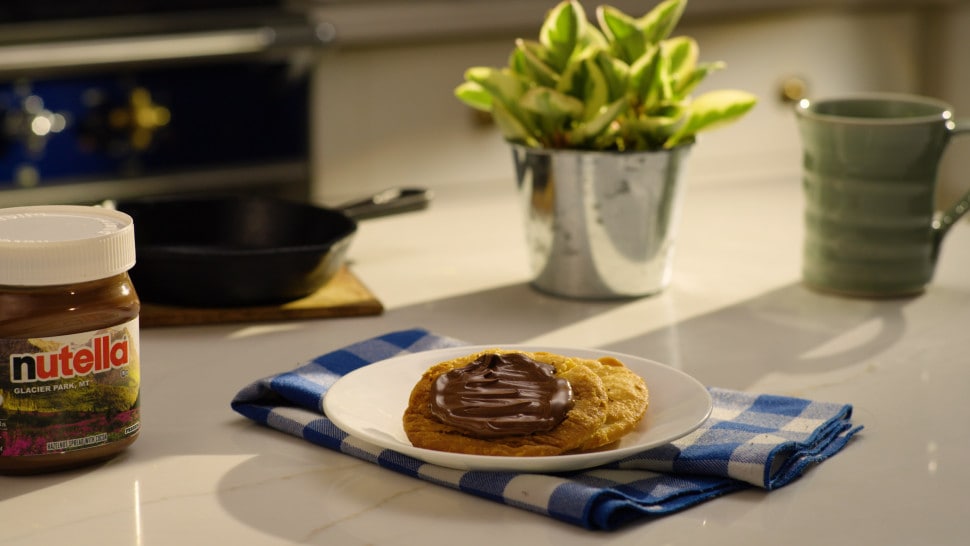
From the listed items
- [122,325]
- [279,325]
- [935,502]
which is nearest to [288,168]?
[279,325]

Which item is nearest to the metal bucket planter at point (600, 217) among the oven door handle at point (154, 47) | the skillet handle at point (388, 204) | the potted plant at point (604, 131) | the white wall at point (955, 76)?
the potted plant at point (604, 131)

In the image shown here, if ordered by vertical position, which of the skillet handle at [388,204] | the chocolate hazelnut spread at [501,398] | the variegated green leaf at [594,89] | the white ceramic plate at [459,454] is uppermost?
the variegated green leaf at [594,89]

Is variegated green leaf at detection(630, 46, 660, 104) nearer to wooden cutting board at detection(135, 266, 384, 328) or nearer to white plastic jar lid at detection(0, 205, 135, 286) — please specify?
wooden cutting board at detection(135, 266, 384, 328)

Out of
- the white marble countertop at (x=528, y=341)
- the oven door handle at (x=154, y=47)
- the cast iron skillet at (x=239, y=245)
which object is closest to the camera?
the white marble countertop at (x=528, y=341)

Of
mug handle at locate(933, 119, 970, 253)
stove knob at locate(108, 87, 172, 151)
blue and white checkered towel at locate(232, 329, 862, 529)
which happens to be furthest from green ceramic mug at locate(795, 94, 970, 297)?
stove knob at locate(108, 87, 172, 151)

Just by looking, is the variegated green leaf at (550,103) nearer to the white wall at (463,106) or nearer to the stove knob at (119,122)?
the white wall at (463,106)

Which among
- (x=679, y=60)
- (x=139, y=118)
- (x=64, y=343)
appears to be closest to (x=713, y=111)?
(x=679, y=60)

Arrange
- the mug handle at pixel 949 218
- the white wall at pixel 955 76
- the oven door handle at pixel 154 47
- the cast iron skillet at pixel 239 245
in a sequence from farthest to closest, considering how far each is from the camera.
Answer: the white wall at pixel 955 76
the oven door handle at pixel 154 47
the mug handle at pixel 949 218
the cast iron skillet at pixel 239 245
